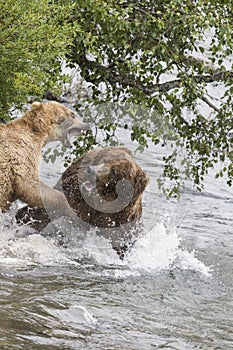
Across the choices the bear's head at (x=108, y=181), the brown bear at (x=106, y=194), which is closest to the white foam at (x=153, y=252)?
the brown bear at (x=106, y=194)

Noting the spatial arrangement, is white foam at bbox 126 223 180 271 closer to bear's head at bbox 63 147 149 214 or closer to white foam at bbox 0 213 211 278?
white foam at bbox 0 213 211 278

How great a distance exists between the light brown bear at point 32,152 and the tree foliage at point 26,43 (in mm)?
316

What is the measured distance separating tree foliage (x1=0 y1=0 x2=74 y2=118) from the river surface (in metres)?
1.29

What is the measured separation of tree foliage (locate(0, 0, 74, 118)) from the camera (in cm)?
749

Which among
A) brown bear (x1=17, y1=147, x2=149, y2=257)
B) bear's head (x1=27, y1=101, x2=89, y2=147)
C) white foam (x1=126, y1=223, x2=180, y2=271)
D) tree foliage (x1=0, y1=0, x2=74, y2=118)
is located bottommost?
white foam (x1=126, y1=223, x2=180, y2=271)

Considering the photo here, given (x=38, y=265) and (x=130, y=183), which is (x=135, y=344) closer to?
(x=38, y=265)

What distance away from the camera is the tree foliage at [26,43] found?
7.49 metres

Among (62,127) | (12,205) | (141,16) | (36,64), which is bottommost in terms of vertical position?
(12,205)

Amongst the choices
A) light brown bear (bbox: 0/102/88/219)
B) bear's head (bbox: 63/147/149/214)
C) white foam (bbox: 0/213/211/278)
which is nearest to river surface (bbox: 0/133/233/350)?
white foam (bbox: 0/213/211/278)

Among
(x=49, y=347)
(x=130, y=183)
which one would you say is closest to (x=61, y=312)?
(x=49, y=347)

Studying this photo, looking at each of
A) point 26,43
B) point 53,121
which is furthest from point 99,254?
point 26,43

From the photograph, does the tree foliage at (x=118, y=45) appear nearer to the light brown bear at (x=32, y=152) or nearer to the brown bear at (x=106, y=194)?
the light brown bear at (x=32, y=152)

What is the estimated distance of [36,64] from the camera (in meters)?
8.15

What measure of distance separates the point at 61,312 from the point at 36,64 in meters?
3.41
